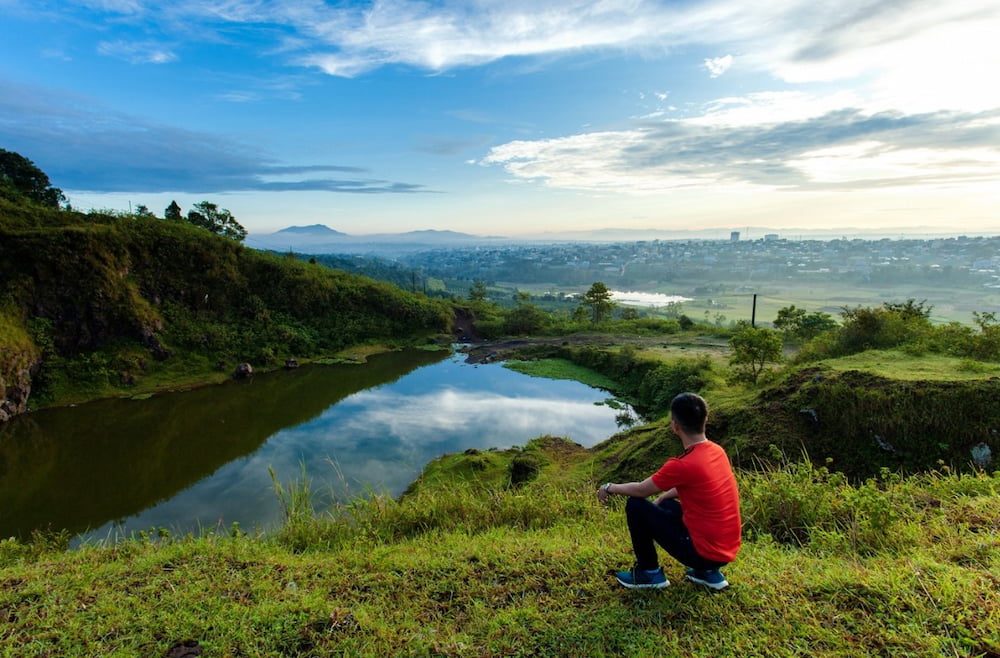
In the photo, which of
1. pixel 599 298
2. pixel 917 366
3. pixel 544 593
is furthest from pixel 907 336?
pixel 599 298

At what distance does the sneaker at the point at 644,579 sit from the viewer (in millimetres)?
3086

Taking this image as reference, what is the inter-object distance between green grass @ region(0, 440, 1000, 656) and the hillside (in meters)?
22.5

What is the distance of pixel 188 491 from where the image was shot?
502 inches

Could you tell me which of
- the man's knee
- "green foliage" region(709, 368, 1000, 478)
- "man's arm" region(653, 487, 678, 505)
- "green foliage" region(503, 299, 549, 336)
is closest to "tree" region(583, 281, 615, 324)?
"green foliage" region(503, 299, 549, 336)

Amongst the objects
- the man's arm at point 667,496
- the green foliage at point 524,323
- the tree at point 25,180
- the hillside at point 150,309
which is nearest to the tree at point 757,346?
the man's arm at point 667,496

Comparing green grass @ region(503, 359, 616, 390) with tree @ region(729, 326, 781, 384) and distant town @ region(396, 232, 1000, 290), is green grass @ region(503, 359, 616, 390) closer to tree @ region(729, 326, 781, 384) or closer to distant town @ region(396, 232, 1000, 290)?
tree @ region(729, 326, 781, 384)

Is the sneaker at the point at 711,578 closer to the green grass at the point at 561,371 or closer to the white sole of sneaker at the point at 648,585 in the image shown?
the white sole of sneaker at the point at 648,585

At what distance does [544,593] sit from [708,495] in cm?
143

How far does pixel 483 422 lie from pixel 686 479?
1582cm

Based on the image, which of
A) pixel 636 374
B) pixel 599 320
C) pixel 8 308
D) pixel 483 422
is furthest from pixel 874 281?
pixel 8 308

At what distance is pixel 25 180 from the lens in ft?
101

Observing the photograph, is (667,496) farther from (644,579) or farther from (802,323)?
(802,323)

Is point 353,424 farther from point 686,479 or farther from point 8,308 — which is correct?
point 8,308

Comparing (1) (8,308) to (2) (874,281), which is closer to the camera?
(1) (8,308)
